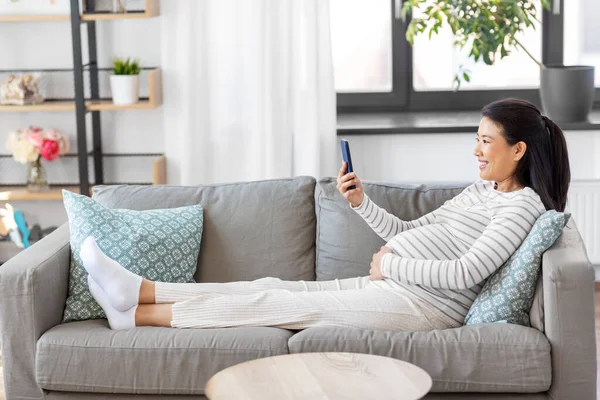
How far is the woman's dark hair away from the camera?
8.83 ft

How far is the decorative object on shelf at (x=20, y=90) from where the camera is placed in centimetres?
412

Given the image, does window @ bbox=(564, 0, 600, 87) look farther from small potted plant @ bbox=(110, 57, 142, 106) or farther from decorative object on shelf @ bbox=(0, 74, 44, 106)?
decorative object on shelf @ bbox=(0, 74, 44, 106)

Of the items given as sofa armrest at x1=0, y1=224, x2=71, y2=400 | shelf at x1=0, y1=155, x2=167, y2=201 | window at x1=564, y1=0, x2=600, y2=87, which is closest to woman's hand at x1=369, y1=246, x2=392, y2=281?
sofa armrest at x1=0, y1=224, x2=71, y2=400

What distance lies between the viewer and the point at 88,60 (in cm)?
436

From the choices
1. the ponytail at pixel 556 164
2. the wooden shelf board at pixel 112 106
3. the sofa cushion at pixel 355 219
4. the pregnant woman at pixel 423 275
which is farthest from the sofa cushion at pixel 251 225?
the wooden shelf board at pixel 112 106

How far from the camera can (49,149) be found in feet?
13.7

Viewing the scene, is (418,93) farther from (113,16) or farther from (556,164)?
(556,164)

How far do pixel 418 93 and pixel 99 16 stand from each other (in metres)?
1.49

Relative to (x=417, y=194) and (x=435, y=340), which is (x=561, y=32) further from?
(x=435, y=340)

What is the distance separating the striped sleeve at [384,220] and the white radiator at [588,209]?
1.39 metres

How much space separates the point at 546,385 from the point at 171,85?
7.67 ft

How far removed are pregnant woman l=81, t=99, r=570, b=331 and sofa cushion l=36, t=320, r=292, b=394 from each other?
0.22ft

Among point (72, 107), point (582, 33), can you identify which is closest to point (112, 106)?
point (72, 107)

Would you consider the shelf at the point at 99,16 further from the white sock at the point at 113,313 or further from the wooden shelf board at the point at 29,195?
the white sock at the point at 113,313
